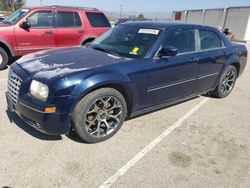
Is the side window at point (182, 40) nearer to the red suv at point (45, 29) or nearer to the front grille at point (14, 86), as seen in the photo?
the front grille at point (14, 86)

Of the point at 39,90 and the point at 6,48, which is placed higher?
the point at 39,90

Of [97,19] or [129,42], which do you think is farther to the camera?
[97,19]

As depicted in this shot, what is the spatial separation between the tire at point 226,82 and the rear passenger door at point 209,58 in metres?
0.30

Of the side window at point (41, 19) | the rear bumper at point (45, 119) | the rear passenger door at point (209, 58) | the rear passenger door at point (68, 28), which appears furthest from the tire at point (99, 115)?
the side window at point (41, 19)

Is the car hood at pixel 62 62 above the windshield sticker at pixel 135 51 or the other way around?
the other way around

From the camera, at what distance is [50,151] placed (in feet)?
9.92

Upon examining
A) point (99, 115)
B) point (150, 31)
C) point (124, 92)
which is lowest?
point (99, 115)

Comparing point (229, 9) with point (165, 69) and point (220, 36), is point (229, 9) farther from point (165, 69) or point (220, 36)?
point (165, 69)

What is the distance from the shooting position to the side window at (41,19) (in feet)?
22.7

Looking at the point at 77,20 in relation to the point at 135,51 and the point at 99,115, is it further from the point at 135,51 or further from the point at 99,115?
the point at 99,115

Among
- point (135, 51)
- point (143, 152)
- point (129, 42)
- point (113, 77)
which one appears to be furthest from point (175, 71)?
point (143, 152)

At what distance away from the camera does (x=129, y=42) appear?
12.6 feet

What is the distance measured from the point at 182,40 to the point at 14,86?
2.78m

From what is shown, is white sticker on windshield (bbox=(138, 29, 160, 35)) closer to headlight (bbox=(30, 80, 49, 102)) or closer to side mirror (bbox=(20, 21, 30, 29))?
headlight (bbox=(30, 80, 49, 102))
